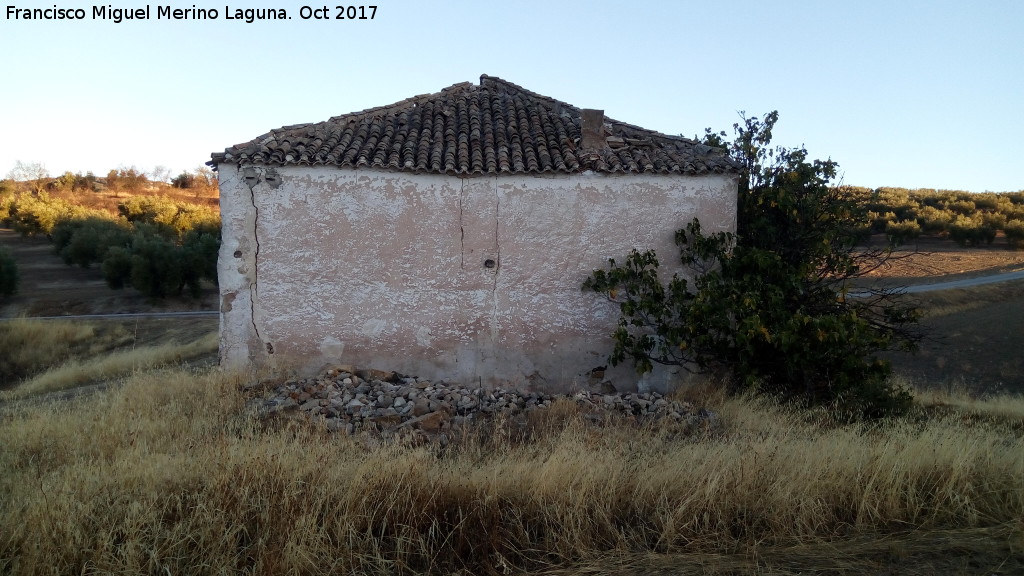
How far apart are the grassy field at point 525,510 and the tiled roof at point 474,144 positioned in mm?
4622

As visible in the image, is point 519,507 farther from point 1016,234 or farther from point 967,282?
point 1016,234

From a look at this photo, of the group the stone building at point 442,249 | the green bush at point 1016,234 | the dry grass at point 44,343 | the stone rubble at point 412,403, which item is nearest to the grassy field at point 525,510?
the stone rubble at point 412,403

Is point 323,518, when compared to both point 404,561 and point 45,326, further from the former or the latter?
point 45,326

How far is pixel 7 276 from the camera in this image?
2452cm

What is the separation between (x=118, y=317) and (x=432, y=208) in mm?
18206

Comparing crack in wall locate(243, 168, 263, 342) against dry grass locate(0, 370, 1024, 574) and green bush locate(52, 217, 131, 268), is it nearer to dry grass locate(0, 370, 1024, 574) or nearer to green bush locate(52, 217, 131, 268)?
dry grass locate(0, 370, 1024, 574)

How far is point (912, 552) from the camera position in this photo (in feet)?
12.6

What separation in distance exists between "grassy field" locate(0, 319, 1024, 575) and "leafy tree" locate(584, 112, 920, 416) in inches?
121

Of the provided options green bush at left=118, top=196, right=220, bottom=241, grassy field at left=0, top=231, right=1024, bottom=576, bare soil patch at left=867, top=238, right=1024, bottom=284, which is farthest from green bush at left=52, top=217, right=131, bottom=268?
bare soil patch at left=867, top=238, right=1024, bottom=284

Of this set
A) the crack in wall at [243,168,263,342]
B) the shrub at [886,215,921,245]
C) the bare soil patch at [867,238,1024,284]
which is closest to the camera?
the crack in wall at [243,168,263,342]

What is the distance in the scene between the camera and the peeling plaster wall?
888cm

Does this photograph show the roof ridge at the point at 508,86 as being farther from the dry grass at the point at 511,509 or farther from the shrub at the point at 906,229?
the shrub at the point at 906,229

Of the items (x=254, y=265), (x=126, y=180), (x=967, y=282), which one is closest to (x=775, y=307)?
(x=254, y=265)

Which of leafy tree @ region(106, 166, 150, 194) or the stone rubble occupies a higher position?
leafy tree @ region(106, 166, 150, 194)
